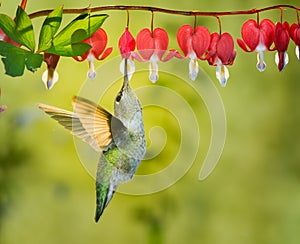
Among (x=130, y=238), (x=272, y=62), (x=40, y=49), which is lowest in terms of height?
(x=130, y=238)

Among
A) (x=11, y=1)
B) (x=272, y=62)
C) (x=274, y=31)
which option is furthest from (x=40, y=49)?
(x=272, y=62)

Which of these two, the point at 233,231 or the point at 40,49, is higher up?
the point at 40,49

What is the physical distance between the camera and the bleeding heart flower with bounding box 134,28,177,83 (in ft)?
2.78

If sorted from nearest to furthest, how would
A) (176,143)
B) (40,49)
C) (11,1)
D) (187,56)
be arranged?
(40,49)
(187,56)
(11,1)
(176,143)

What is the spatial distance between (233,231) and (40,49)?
1.27m

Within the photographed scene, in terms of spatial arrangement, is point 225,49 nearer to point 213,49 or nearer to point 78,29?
point 213,49

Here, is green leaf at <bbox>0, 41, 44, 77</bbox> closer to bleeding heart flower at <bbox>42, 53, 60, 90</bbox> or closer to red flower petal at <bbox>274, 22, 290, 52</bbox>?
bleeding heart flower at <bbox>42, 53, 60, 90</bbox>

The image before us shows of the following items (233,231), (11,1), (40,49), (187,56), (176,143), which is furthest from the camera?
(233,231)

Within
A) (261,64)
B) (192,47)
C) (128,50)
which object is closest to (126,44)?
(128,50)

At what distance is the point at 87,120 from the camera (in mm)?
842

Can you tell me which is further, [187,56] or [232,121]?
[232,121]

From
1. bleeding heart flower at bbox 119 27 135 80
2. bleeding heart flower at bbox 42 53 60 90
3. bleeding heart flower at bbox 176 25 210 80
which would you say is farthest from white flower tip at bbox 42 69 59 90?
bleeding heart flower at bbox 176 25 210 80

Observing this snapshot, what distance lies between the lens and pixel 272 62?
71.8 inches

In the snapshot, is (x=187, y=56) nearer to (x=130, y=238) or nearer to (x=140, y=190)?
(x=140, y=190)
